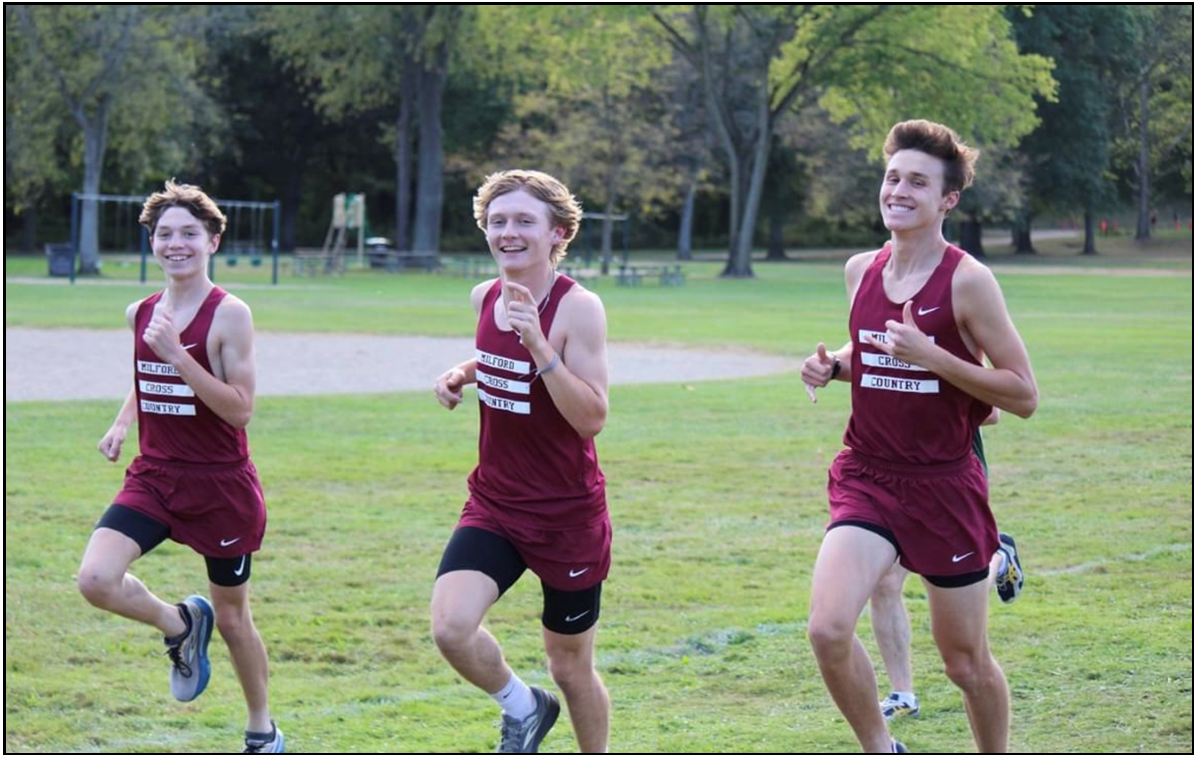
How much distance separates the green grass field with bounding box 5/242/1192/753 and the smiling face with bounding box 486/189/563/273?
2.03 meters

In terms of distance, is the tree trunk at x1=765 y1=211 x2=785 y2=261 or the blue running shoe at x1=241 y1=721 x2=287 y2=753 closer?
the blue running shoe at x1=241 y1=721 x2=287 y2=753

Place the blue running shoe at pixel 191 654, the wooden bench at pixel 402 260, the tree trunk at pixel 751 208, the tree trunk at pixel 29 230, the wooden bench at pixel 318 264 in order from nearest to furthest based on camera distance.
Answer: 1. the blue running shoe at pixel 191 654
2. the wooden bench at pixel 318 264
3. the tree trunk at pixel 751 208
4. the wooden bench at pixel 402 260
5. the tree trunk at pixel 29 230

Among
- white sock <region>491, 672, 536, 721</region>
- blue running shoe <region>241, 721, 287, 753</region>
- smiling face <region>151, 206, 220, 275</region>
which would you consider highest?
smiling face <region>151, 206, 220, 275</region>

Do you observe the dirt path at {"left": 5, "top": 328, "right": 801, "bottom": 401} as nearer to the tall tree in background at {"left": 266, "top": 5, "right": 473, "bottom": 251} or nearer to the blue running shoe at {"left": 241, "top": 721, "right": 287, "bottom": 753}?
the blue running shoe at {"left": 241, "top": 721, "right": 287, "bottom": 753}

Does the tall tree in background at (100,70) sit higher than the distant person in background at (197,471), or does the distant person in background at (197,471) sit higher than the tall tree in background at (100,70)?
the tall tree in background at (100,70)

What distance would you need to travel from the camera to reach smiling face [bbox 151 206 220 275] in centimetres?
617

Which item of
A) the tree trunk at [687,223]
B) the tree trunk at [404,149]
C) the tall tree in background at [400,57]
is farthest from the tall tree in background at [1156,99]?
the tree trunk at [687,223]

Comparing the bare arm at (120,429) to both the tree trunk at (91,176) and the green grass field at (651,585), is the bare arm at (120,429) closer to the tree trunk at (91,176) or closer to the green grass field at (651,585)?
the green grass field at (651,585)

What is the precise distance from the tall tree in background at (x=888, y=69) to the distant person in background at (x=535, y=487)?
49.8 meters

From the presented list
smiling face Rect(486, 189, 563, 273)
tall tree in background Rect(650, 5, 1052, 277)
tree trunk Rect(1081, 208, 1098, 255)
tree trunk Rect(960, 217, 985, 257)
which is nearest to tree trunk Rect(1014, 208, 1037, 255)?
tree trunk Rect(960, 217, 985, 257)

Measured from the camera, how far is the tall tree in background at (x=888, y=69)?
54.4 meters

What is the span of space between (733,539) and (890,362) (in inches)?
213

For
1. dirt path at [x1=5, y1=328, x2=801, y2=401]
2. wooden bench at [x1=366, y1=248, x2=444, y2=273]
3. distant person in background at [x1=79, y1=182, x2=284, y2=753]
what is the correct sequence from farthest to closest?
wooden bench at [x1=366, y1=248, x2=444, y2=273] → dirt path at [x1=5, y1=328, x2=801, y2=401] → distant person in background at [x1=79, y1=182, x2=284, y2=753]

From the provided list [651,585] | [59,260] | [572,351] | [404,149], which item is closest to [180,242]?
[572,351]
